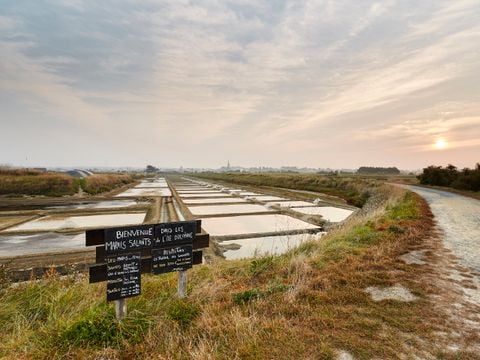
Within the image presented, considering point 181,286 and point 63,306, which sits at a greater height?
point 181,286

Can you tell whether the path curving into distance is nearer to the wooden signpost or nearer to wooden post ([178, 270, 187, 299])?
wooden post ([178, 270, 187, 299])

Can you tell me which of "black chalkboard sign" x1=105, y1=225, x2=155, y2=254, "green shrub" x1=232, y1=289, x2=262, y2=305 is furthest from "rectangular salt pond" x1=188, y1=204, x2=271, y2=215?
"black chalkboard sign" x1=105, y1=225, x2=155, y2=254

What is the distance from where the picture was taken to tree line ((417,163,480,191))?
26.0m

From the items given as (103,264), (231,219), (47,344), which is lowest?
(231,219)

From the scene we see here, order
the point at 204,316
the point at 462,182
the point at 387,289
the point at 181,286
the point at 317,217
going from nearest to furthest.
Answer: the point at 204,316 < the point at 181,286 < the point at 387,289 < the point at 317,217 < the point at 462,182

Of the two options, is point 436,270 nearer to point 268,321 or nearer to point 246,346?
point 268,321

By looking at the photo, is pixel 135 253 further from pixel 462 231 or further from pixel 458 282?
pixel 462 231

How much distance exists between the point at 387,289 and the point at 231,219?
50.9 feet

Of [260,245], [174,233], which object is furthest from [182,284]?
[260,245]

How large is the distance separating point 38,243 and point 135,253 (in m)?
12.2

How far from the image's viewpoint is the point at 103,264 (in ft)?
12.9

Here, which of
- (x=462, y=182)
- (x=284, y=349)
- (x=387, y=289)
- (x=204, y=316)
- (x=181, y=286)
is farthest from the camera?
(x=462, y=182)

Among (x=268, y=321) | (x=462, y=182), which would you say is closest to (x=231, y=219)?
(x=268, y=321)

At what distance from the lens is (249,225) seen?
18078 mm
